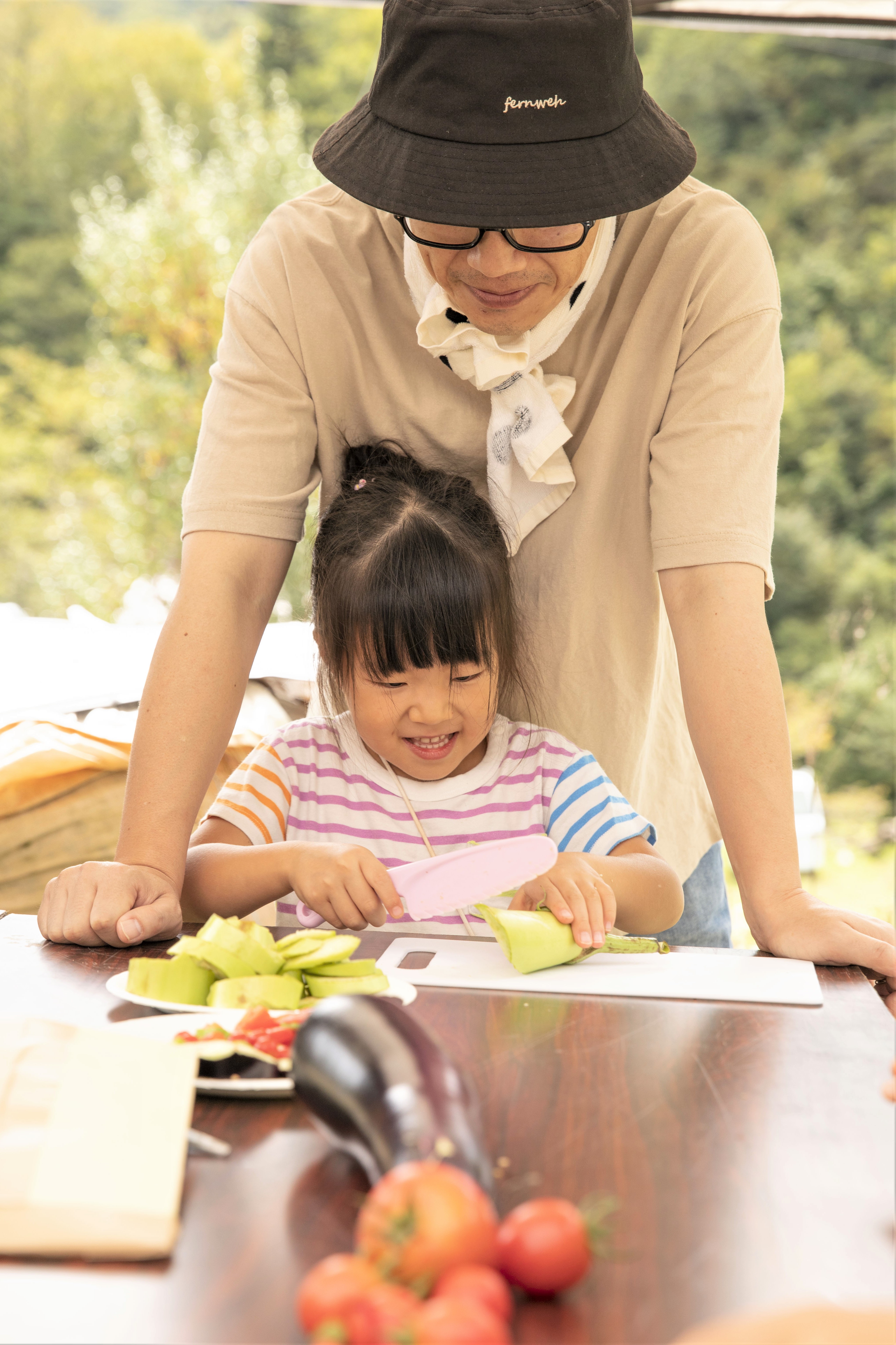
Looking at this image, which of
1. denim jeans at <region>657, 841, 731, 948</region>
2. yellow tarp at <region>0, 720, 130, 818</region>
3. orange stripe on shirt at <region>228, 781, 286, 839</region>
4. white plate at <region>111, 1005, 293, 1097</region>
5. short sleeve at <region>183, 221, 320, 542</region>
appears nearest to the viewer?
white plate at <region>111, 1005, 293, 1097</region>

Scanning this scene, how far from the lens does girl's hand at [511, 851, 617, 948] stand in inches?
42.8

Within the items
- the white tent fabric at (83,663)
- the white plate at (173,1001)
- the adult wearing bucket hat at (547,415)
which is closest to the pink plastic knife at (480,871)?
the white plate at (173,1001)

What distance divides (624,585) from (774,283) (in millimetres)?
393

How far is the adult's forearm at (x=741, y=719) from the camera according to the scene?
121cm

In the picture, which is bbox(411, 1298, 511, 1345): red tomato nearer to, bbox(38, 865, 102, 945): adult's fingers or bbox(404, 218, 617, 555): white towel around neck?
bbox(38, 865, 102, 945): adult's fingers

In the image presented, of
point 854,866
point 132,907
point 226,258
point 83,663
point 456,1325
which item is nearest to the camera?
point 456,1325

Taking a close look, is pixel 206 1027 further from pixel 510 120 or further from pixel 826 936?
pixel 510 120

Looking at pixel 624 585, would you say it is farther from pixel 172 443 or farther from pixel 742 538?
pixel 172 443

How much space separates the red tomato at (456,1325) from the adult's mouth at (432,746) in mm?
994

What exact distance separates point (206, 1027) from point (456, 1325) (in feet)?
1.36

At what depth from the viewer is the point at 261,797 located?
1.53m

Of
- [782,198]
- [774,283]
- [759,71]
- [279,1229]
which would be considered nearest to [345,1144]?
[279,1229]

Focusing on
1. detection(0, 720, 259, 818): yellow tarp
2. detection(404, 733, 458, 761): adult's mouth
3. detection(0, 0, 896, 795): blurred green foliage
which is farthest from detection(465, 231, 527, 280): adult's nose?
detection(0, 0, 896, 795): blurred green foliage

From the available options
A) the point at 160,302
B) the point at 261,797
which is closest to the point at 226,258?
the point at 160,302
